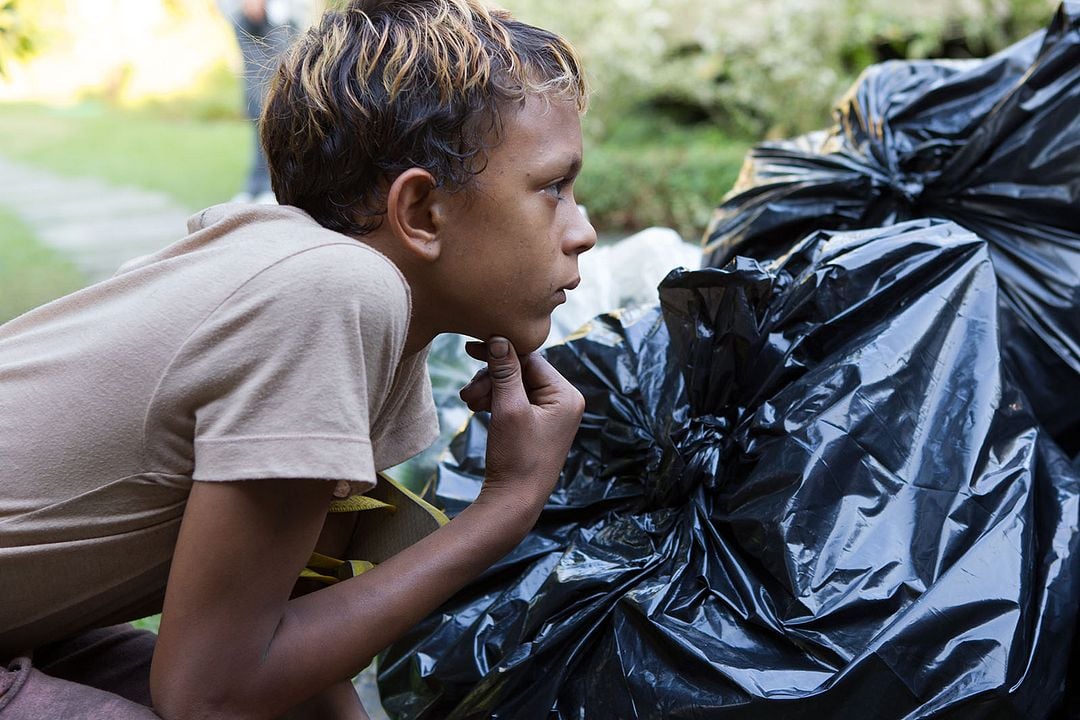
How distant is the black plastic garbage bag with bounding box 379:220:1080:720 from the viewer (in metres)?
1.33

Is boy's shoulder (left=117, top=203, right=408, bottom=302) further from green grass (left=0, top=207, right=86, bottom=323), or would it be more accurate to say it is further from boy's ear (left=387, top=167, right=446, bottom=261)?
green grass (left=0, top=207, right=86, bottom=323)

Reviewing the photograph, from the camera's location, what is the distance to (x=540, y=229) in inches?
50.4

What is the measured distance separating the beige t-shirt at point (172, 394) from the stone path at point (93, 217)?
12.2 feet

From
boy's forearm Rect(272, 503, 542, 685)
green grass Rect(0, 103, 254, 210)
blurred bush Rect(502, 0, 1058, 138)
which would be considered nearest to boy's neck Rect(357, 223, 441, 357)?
boy's forearm Rect(272, 503, 542, 685)

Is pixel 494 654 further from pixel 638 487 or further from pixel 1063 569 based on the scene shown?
pixel 1063 569

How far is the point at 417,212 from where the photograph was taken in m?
1.25

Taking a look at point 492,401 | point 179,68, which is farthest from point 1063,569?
point 179,68

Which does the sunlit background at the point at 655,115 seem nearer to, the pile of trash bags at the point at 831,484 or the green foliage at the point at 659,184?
the green foliage at the point at 659,184

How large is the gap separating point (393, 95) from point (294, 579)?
538 millimetres

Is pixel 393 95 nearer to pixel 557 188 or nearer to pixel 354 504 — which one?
pixel 557 188

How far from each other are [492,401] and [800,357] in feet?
1.62

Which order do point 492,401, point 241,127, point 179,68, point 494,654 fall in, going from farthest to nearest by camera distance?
point 179,68, point 241,127, point 494,654, point 492,401

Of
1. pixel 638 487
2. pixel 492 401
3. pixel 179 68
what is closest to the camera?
pixel 492 401

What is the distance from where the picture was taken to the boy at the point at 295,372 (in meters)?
1.08
